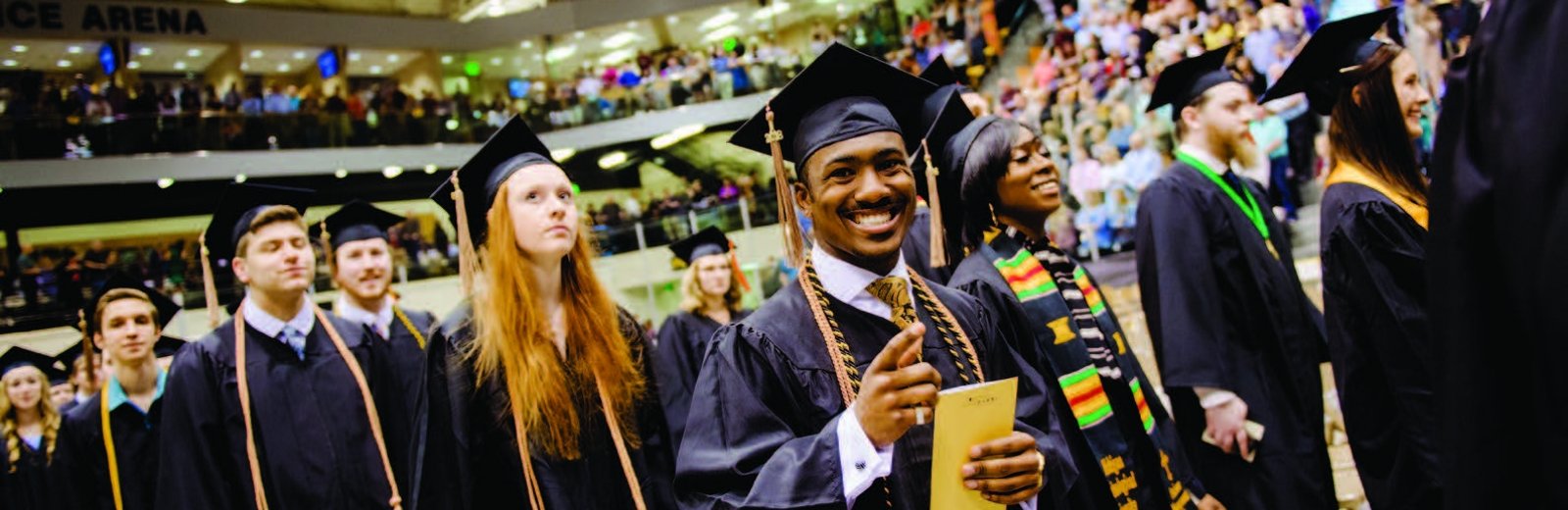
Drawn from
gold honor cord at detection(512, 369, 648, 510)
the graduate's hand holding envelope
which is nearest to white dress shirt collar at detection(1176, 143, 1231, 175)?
gold honor cord at detection(512, 369, 648, 510)

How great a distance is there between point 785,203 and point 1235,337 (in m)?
1.97

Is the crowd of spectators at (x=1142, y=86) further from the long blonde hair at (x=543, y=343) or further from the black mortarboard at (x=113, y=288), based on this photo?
the black mortarboard at (x=113, y=288)

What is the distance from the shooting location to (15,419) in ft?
24.2

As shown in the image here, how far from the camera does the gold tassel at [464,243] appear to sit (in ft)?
10.2

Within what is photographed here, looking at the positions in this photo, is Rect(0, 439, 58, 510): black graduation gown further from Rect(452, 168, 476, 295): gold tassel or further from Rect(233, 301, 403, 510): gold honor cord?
Rect(452, 168, 476, 295): gold tassel

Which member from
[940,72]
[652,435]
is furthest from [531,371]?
[940,72]

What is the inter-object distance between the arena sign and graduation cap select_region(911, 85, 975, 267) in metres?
25.9

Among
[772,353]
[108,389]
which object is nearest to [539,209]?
[772,353]

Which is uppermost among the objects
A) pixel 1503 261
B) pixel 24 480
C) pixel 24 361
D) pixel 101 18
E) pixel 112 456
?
pixel 101 18

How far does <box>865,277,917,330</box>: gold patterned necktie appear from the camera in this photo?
203cm

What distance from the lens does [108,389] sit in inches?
210

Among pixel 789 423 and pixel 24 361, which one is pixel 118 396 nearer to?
pixel 24 361

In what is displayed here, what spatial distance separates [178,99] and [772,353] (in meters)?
26.6

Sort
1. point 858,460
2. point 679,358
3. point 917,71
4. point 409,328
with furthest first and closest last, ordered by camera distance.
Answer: point 917,71 < point 679,358 < point 409,328 < point 858,460
